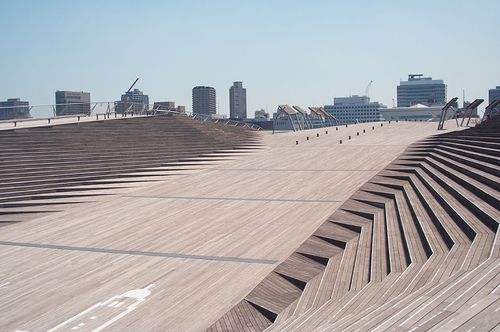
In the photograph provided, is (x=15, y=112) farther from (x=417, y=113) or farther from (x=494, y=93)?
(x=494, y=93)

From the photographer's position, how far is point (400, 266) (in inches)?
290

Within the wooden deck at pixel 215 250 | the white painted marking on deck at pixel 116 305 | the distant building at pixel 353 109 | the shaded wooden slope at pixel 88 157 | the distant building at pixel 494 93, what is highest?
the distant building at pixel 494 93

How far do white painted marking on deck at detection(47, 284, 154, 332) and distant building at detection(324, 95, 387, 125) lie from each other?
4293 inches

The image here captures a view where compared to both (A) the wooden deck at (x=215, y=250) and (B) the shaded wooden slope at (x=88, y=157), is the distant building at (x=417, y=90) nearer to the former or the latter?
(B) the shaded wooden slope at (x=88, y=157)

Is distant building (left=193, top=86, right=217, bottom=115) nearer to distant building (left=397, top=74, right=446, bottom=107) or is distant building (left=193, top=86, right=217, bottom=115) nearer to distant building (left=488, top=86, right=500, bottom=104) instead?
distant building (left=397, top=74, right=446, bottom=107)

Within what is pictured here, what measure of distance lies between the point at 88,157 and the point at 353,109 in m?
105

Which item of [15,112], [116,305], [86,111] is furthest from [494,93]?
[116,305]

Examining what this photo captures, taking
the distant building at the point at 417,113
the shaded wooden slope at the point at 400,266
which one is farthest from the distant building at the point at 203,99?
the shaded wooden slope at the point at 400,266

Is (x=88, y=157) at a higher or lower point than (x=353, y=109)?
lower

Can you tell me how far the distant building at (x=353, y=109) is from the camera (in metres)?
116

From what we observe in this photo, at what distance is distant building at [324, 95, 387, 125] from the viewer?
116025 mm

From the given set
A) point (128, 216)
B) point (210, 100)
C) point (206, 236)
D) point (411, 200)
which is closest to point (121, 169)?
point (128, 216)

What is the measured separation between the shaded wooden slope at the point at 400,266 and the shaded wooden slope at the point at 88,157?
9166 mm

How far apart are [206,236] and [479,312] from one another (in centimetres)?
819
